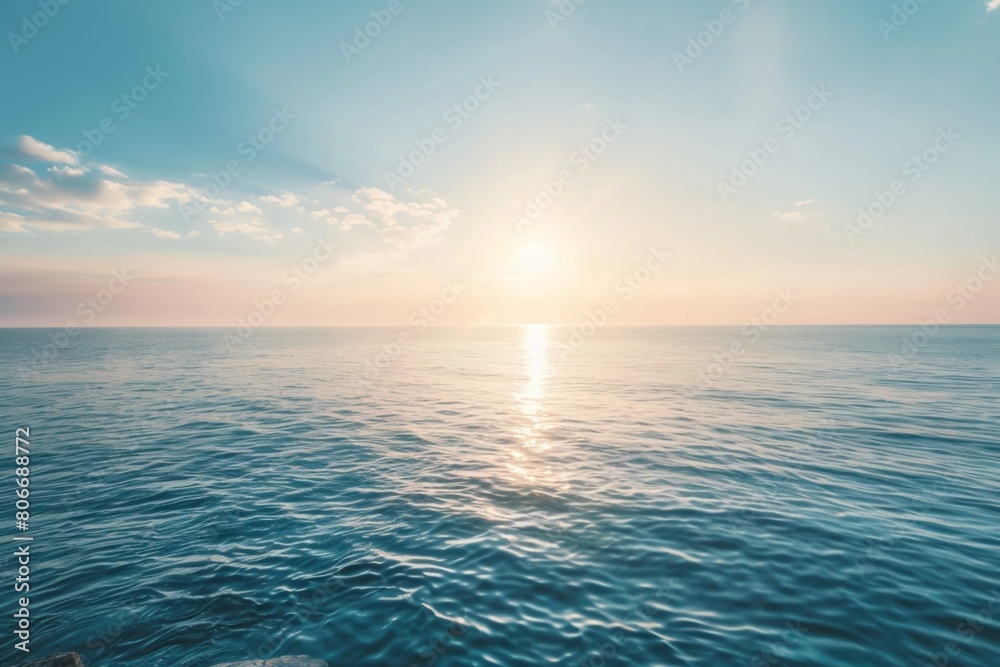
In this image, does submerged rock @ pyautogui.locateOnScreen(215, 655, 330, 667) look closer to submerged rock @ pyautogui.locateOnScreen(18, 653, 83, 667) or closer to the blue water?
the blue water

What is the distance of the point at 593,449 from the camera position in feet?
77.7

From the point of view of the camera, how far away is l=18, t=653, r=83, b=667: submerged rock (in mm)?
7559

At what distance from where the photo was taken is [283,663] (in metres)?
7.80

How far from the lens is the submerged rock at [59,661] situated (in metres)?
7.56

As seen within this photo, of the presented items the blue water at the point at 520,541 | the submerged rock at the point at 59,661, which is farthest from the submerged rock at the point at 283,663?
the submerged rock at the point at 59,661

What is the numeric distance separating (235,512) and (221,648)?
7.82 m

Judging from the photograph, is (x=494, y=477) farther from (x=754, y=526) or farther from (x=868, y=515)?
(x=868, y=515)

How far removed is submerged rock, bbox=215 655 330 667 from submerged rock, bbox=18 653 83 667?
2.55m

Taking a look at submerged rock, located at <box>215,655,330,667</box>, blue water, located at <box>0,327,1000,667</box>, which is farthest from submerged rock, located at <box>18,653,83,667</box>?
submerged rock, located at <box>215,655,330,667</box>

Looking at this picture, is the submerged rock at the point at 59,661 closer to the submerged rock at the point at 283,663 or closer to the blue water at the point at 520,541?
the blue water at the point at 520,541

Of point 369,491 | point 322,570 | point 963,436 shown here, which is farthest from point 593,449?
point 963,436

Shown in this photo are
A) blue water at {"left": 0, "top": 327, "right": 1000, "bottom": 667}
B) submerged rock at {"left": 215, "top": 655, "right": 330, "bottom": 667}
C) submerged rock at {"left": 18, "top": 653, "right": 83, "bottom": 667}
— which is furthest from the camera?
blue water at {"left": 0, "top": 327, "right": 1000, "bottom": 667}

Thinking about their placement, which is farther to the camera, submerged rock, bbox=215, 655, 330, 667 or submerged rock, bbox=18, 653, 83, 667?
submerged rock, bbox=215, 655, 330, 667

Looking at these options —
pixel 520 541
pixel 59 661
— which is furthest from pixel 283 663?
pixel 520 541
